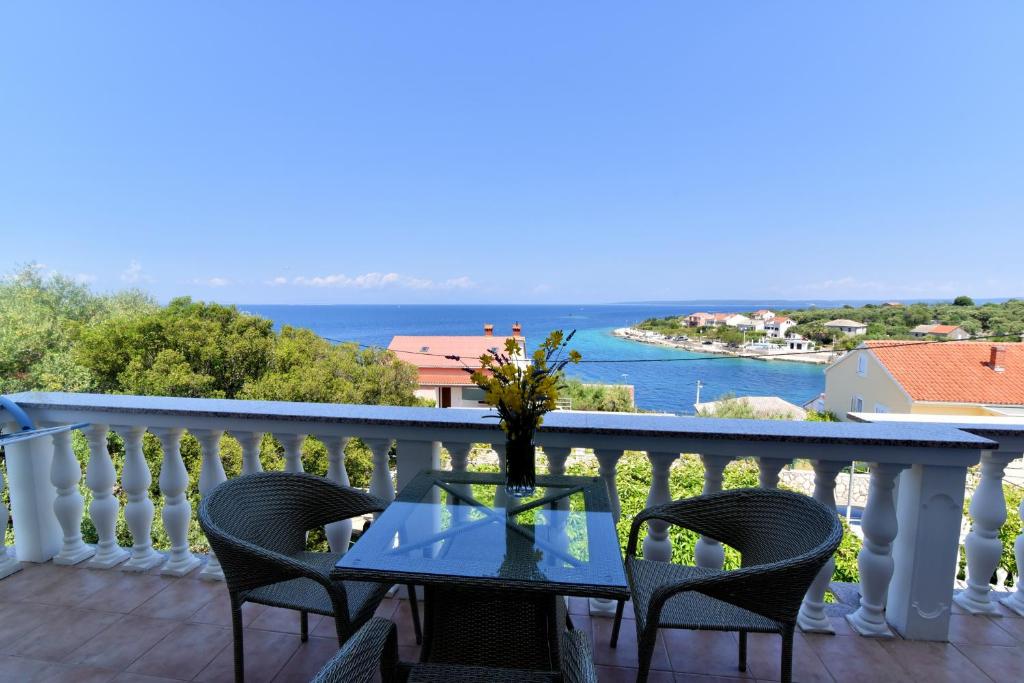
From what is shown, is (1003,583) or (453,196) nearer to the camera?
(1003,583)

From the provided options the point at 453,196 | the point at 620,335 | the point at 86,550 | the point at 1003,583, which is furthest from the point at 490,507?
the point at 453,196

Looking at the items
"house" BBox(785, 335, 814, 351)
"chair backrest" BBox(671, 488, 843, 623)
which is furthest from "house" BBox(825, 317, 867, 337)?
"chair backrest" BBox(671, 488, 843, 623)

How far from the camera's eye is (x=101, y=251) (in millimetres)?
34000

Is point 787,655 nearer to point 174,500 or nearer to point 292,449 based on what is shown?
point 292,449

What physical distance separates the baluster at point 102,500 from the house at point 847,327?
84.7 ft

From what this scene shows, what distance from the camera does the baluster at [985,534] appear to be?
5.56 feet

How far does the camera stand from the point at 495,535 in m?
1.22

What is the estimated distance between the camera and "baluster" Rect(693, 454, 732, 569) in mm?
1662

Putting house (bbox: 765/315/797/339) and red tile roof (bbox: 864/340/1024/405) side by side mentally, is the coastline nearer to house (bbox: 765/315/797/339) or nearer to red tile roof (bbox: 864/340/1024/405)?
house (bbox: 765/315/797/339)

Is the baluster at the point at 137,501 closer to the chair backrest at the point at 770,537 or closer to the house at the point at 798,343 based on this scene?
the chair backrest at the point at 770,537

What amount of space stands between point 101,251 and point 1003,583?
4408 centimetres

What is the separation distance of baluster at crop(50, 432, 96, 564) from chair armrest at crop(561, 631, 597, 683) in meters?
2.18

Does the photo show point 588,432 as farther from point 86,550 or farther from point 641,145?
point 641,145

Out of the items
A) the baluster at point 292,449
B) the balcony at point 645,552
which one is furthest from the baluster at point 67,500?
the baluster at point 292,449
